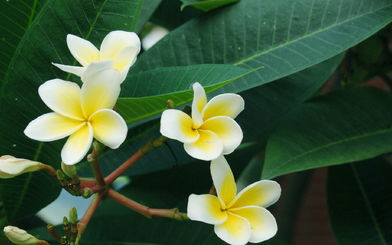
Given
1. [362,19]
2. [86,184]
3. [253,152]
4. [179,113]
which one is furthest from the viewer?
[253,152]

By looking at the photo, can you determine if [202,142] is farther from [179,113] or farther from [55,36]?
[55,36]

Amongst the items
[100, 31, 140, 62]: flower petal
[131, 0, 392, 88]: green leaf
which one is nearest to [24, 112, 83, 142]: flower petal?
[100, 31, 140, 62]: flower petal

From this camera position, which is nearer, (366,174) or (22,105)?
(22,105)

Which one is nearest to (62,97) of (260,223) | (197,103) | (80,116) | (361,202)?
(80,116)

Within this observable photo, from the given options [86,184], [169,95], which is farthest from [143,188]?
[169,95]

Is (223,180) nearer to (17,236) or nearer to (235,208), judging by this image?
(235,208)
